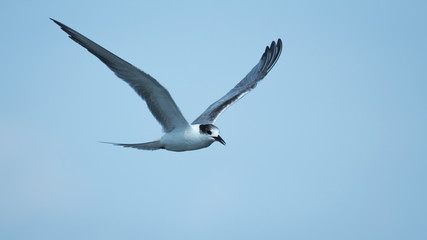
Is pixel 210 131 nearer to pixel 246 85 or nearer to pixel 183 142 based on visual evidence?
pixel 183 142

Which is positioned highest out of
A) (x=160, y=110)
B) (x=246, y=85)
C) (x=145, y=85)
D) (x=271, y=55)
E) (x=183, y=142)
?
(x=271, y=55)

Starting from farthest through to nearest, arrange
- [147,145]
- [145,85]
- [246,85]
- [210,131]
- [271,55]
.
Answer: [271,55]
[246,85]
[147,145]
[210,131]
[145,85]

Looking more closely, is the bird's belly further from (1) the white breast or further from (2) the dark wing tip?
(2) the dark wing tip

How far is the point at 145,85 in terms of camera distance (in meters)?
8.47

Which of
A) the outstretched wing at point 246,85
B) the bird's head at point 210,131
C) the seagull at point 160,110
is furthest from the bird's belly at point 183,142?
the outstretched wing at point 246,85

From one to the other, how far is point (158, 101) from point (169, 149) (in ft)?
3.28

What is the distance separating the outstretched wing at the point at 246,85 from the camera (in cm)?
1082

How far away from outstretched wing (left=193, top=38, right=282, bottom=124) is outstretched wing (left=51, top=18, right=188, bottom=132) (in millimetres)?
1524

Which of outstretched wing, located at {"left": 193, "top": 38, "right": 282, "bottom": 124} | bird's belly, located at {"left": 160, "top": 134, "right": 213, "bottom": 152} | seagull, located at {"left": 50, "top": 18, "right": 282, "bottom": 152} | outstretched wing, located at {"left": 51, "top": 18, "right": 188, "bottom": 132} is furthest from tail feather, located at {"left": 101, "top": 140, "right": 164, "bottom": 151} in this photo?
outstretched wing, located at {"left": 193, "top": 38, "right": 282, "bottom": 124}

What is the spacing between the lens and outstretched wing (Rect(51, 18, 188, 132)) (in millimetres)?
7652

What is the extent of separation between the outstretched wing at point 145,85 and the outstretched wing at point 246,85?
60.0 inches

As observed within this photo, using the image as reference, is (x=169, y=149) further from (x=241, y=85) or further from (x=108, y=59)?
(x=241, y=85)

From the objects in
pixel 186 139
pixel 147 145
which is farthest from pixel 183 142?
pixel 147 145

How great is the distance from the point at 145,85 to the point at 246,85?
4.27 meters
